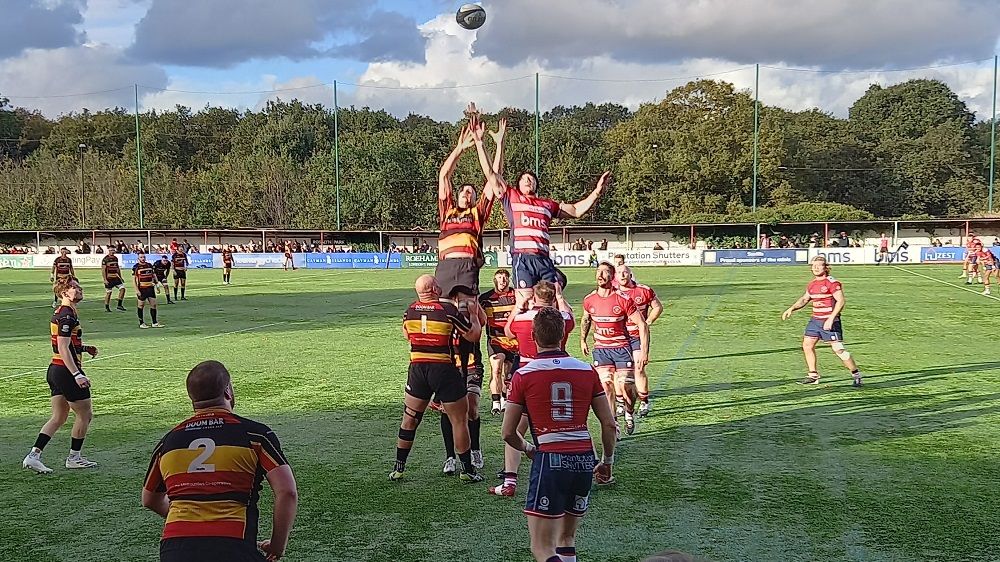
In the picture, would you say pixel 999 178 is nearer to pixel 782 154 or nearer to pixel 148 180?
pixel 782 154

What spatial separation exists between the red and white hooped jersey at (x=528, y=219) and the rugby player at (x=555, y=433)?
3.17 meters

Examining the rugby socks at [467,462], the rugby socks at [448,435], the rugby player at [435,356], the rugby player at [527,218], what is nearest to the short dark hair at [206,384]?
the rugby player at [435,356]

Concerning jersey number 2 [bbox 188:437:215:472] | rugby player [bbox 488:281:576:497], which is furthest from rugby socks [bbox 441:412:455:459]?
jersey number 2 [bbox 188:437:215:472]

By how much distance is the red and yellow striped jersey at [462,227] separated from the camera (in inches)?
330

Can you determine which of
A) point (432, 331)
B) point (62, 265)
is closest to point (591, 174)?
point (62, 265)

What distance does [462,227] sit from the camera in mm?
8391

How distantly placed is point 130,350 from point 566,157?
5901 cm

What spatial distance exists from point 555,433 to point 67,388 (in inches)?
205

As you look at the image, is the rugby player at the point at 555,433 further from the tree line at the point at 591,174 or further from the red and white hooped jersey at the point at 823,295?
the tree line at the point at 591,174

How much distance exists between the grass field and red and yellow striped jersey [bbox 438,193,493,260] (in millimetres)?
1981

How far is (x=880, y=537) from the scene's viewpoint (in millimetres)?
6145

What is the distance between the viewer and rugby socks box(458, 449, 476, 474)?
7562 millimetres

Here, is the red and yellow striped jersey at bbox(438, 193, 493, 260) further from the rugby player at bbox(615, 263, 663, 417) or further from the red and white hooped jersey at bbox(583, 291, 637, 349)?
the rugby player at bbox(615, 263, 663, 417)

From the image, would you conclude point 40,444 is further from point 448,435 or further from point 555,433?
point 555,433
